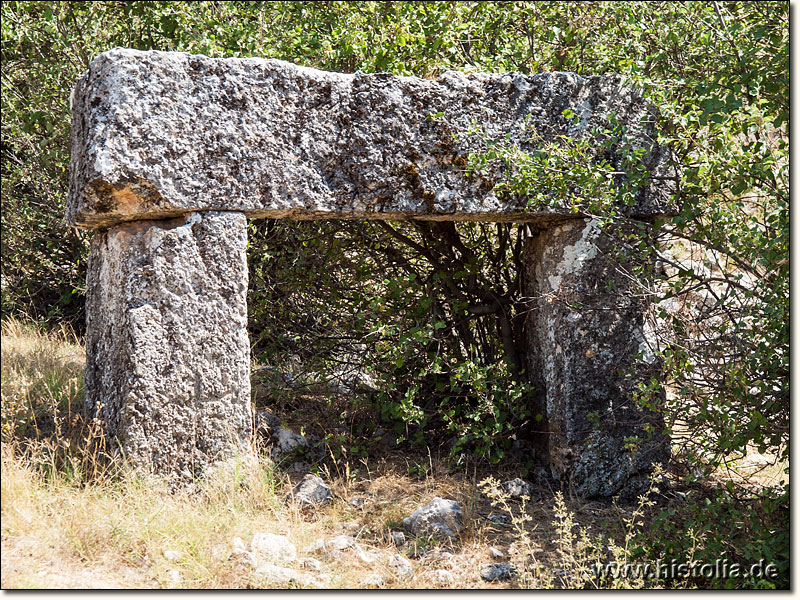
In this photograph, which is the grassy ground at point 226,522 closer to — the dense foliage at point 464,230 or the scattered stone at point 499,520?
the scattered stone at point 499,520

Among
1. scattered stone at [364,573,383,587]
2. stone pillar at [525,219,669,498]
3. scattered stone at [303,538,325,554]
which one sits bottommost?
scattered stone at [364,573,383,587]

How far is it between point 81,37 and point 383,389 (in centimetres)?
356

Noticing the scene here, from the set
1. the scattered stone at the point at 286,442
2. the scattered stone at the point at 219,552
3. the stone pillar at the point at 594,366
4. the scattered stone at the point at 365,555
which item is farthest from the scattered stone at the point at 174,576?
the stone pillar at the point at 594,366

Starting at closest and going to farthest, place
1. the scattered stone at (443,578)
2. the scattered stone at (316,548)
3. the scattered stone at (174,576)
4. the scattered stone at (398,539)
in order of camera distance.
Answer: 1. the scattered stone at (174,576)
2. the scattered stone at (443,578)
3. the scattered stone at (316,548)
4. the scattered stone at (398,539)

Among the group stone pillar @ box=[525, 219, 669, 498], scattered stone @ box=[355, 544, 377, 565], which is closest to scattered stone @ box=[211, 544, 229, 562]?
scattered stone @ box=[355, 544, 377, 565]

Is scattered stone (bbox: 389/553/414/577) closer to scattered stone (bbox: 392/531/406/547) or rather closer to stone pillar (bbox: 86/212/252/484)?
scattered stone (bbox: 392/531/406/547)

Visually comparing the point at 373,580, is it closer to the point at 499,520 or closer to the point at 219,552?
the point at 219,552

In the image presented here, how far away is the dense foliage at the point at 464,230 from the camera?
3.32 m

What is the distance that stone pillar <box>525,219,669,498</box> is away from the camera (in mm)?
4152

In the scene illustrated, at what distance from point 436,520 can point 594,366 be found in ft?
4.10

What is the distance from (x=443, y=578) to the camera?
10.4 ft

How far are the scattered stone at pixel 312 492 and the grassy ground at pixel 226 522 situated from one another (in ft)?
0.16

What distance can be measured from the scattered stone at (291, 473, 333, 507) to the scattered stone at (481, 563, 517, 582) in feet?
2.93

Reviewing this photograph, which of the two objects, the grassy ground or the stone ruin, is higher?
the stone ruin
